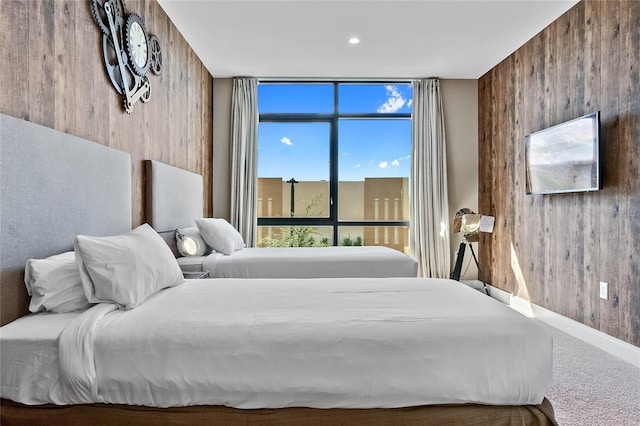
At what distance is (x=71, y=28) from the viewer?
2010 mm

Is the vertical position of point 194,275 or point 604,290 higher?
point 194,275

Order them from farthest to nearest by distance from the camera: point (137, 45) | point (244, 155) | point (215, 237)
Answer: point (244, 155) → point (215, 237) → point (137, 45)

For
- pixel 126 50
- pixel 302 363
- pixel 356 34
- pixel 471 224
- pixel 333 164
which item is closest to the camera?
pixel 302 363

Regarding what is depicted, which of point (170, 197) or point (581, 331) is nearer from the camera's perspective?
point (581, 331)

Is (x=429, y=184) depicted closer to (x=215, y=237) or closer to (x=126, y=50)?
(x=215, y=237)

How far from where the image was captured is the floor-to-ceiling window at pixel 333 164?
5137 mm

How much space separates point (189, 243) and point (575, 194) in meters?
3.27

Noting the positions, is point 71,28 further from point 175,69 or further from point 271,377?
point 271,377

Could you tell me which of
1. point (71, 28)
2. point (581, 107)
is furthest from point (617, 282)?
point (71, 28)

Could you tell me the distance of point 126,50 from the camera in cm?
254

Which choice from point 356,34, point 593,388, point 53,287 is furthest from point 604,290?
point 53,287

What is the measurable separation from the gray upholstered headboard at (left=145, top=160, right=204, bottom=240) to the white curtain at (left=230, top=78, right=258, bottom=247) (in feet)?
2.61

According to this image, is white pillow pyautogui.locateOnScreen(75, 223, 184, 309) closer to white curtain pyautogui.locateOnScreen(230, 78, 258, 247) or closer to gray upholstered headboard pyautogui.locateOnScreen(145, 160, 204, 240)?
gray upholstered headboard pyautogui.locateOnScreen(145, 160, 204, 240)

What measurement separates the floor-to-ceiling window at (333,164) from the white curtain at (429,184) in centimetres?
22
